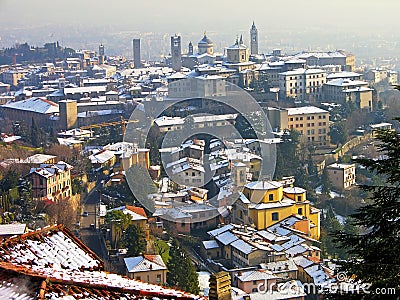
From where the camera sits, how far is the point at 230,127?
10.8m

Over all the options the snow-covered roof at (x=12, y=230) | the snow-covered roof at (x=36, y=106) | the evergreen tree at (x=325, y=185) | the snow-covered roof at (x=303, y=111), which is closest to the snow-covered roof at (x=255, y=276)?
the snow-covered roof at (x=12, y=230)

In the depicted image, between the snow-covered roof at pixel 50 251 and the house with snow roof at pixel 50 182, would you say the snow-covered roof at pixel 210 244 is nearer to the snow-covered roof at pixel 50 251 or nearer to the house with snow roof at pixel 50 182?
the house with snow roof at pixel 50 182

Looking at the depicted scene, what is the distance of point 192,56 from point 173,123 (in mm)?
7454

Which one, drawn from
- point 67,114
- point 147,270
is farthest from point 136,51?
point 147,270

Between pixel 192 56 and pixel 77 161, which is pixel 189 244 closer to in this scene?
pixel 77 161

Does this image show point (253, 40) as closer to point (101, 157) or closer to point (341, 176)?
point (341, 176)

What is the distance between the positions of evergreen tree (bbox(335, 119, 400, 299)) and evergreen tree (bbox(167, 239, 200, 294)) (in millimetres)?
3721

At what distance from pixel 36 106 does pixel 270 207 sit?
22.6 ft

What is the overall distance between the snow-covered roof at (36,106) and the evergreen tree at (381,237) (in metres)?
11.5

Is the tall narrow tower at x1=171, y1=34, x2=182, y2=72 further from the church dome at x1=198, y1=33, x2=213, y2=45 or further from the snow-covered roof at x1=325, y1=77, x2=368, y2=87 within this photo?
the snow-covered roof at x1=325, y1=77, x2=368, y2=87

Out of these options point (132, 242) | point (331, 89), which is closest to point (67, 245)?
point (132, 242)

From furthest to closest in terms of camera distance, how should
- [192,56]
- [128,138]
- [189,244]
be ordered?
[192,56]
[128,138]
[189,244]

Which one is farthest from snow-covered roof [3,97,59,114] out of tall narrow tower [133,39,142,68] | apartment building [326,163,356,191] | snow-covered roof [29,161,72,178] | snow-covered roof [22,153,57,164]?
tall narrow tower [133,39,142,68]

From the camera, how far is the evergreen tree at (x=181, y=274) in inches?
204
